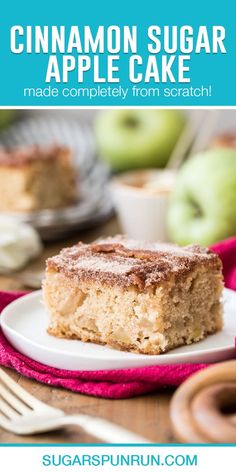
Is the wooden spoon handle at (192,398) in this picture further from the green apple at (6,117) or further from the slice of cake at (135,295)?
Result: the green apple at (6,117)

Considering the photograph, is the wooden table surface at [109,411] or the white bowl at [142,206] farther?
the white bowl at [142,206]

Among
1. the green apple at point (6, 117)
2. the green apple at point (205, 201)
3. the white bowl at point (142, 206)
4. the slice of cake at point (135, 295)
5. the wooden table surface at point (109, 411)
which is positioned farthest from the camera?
the green apple at point (6, 117)

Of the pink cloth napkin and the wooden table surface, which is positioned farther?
the pink cloth napkin

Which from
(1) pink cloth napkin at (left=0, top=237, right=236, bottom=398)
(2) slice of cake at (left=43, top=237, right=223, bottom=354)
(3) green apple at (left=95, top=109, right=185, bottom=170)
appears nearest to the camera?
(1) pink cloth napkin at (left=0, top=237, right=236, bottom=398)

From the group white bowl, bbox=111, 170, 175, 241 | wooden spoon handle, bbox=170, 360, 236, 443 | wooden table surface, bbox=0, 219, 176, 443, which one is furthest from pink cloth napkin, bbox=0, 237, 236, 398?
white bowl, bbox=111, 170, 175, 241

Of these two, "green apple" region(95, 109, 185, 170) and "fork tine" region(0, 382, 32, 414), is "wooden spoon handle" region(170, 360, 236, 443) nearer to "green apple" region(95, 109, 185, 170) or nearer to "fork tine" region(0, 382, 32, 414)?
"fork tine" region(0, 382, 32, 414)

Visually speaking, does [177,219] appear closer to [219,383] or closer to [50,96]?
[50,96]

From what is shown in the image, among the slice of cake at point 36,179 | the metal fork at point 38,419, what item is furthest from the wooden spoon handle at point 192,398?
the slice of cake at point 36,179

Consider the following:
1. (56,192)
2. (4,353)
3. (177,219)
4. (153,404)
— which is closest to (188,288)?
(153,404)

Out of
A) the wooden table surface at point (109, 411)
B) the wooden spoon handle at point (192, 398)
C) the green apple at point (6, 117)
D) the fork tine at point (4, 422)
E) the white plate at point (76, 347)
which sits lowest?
the wooden table surface at point (109, 411)
